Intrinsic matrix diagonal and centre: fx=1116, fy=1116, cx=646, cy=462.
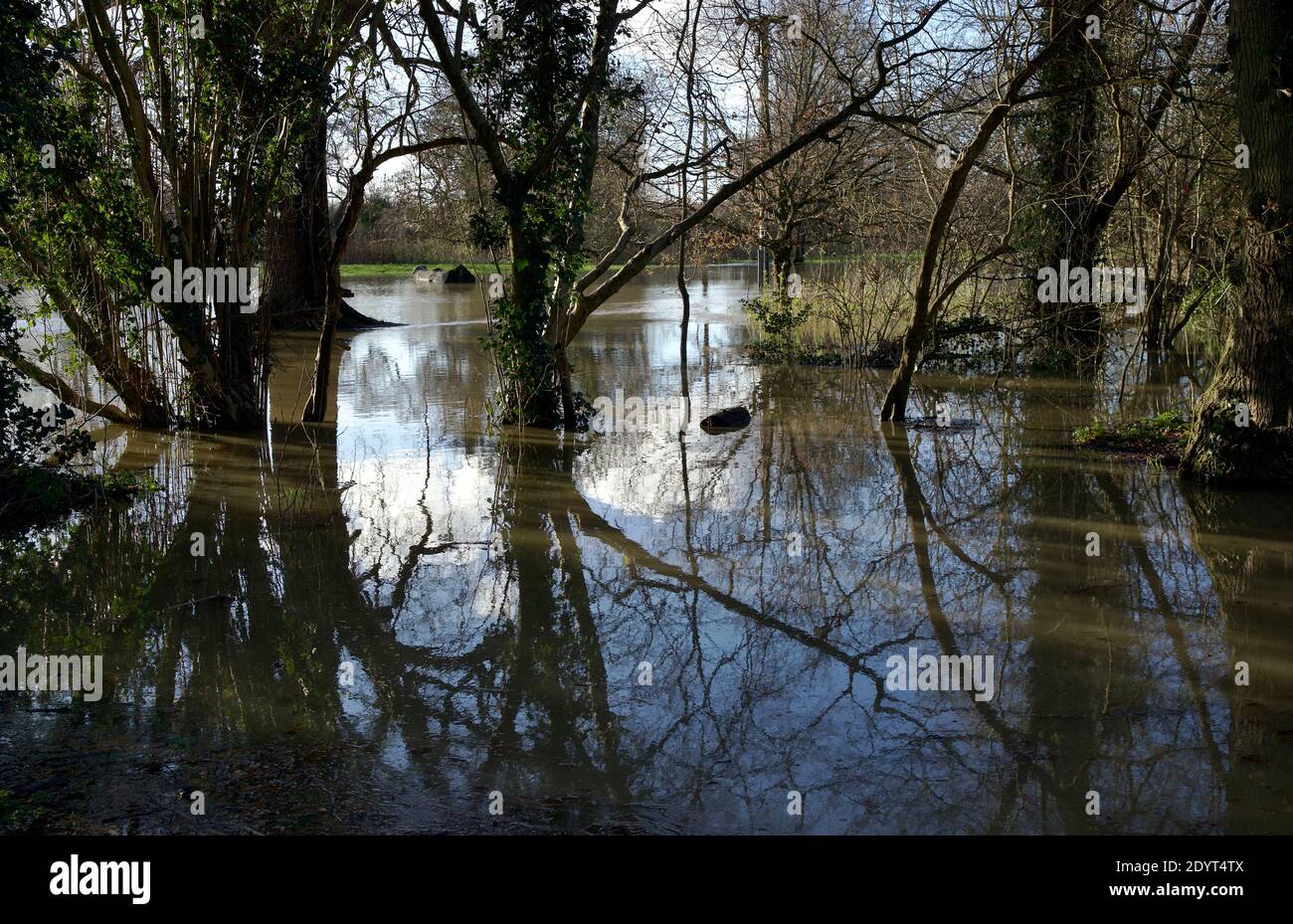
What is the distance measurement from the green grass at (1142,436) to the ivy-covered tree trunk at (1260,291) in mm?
1095

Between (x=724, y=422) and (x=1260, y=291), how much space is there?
554 cm

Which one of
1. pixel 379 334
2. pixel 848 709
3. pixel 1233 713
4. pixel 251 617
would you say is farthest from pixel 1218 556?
pixel 379 334

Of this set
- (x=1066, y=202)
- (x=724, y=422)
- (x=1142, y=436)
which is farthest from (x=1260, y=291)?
(x=724, y=422)

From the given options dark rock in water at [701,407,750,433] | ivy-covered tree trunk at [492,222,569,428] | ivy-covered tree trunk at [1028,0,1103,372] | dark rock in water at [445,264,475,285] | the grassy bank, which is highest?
the grassy bank

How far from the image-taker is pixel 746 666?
223 inches

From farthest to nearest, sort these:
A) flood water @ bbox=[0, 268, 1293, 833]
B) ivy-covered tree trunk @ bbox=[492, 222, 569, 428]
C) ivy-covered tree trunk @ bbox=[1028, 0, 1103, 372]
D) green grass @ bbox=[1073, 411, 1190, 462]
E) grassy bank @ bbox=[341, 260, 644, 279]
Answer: grassy bank @ bbox=[341, 260, 644, 279]
ivy-covered tree trunk @ bbox=[1028, 0, 1103, 372]
ivy-covered tree trunk @ bbox=[492, 222, 569, 428]
green grass @ bbox=[1073, 411, 1190, 462]
flood water @ bbox=[0, 268, 1293, 833]

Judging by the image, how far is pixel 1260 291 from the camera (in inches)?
342

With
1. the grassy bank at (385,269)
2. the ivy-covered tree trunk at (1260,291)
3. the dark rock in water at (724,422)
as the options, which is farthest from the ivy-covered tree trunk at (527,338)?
the grassy bank at (385,269)

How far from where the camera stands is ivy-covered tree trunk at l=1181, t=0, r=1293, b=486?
27.6 feet

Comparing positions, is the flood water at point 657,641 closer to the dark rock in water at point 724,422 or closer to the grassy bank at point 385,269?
the dark rock in water at point 724,422

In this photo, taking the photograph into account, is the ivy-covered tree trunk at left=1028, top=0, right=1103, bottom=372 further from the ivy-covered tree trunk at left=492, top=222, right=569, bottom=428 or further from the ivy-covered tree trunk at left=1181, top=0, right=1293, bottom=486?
the ivy-covered tree trunk at left=492, top=222, right=569, bottom=428

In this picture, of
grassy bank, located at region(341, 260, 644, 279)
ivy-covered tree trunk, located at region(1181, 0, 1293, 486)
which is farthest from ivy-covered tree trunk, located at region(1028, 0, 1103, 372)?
grassy bank, located at region(341, 260, 644, 279)

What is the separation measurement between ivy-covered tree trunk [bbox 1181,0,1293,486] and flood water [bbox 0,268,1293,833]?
0.46m
